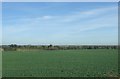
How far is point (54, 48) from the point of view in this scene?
103625mm

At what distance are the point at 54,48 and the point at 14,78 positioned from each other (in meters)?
86.2

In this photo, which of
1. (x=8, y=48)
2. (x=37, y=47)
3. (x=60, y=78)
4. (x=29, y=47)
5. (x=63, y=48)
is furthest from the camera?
(x=63, y=48)

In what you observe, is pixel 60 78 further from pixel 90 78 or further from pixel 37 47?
pixel 37 47

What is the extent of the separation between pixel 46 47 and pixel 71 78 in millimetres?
89132

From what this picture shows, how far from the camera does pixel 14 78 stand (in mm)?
17453

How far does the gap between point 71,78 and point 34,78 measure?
2045 millimetres

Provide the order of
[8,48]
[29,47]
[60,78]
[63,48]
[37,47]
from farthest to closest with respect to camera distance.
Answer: [63,48] → [37,47] → [29,47] → [8,48] → [60,78]

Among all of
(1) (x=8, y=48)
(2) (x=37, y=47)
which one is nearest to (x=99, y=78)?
(1) (x=8, y=48)

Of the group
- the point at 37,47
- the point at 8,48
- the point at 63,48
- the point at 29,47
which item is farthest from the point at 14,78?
the point at 63,48

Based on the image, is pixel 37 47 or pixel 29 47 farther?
pixel 37 47

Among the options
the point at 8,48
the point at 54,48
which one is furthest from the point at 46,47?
the point at 8,48

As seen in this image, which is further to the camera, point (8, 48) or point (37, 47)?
point (37, 47)

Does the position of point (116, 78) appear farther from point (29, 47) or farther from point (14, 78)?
point (29, 47)

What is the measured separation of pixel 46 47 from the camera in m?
106
